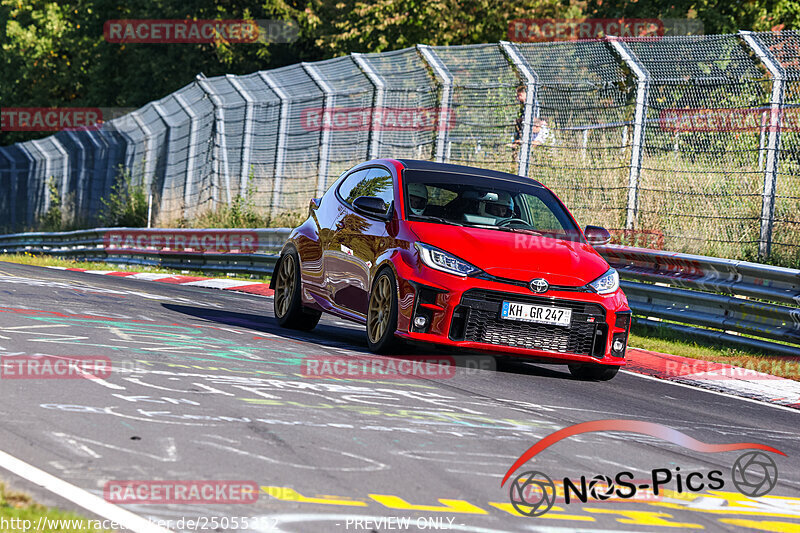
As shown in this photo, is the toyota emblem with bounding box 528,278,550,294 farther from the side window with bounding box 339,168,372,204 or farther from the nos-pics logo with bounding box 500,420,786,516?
the side window with bounding box 339,168,372,204

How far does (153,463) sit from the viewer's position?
4.98 meters

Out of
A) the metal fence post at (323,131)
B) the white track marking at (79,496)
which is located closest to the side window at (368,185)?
the white track marking at (79,496)

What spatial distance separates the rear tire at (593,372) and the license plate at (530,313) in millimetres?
680

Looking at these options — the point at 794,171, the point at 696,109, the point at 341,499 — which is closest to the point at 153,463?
the point at 341,499

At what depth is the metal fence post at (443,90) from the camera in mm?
18359

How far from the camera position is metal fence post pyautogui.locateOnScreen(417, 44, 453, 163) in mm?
18359

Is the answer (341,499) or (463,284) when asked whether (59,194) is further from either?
(341,499)

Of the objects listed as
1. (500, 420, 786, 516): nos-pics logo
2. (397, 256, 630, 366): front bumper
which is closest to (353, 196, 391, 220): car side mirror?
(397, 256, 630, 366): front bumper

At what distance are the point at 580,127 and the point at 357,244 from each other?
710 cm

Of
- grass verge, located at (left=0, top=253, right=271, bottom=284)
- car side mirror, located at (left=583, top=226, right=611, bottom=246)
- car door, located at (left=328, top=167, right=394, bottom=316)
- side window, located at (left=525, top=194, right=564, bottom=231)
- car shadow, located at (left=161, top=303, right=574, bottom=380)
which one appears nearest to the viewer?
car shadow, located at (left=161, top=303, right=574, bottom=380)

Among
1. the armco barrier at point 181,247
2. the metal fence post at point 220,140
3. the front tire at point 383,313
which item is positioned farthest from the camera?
the metal fence post at point 220,140

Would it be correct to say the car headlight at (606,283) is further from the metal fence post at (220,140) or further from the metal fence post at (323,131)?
the metal fence post at (220,140)

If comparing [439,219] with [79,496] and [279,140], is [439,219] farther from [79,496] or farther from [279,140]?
[279,140]

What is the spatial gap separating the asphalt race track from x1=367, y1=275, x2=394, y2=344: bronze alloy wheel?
317 mm
